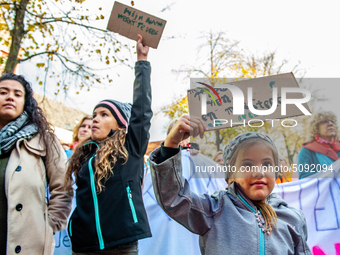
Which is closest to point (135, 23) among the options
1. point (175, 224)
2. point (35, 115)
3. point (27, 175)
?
point (35, 115)

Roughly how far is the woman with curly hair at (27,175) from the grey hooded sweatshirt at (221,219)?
102 cm

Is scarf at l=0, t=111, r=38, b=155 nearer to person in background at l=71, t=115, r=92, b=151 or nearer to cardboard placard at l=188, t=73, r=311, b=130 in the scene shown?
cardboard placard at l=188, t=73, r=311, b=130

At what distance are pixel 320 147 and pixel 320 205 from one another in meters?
0.86

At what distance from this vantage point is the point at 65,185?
2.21 metres

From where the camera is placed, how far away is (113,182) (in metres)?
2.03

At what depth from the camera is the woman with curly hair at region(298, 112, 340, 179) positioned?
3.24m

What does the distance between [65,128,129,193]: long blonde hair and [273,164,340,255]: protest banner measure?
5.36ft

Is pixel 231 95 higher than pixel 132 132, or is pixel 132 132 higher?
pixel 231 95

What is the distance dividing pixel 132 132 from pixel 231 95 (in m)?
0.77

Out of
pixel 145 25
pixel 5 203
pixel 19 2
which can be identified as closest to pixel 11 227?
pixel 5 203

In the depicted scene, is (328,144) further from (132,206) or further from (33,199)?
(33,199)

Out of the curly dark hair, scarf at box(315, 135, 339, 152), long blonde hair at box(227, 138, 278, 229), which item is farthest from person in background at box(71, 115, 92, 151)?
scarf at box(315, 135, 339, 152)

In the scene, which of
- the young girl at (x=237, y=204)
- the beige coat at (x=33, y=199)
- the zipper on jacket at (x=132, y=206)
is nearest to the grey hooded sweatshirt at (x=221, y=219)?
the young girl at (x=237, y=204)

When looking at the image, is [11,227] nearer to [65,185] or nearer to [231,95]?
[65,185]
